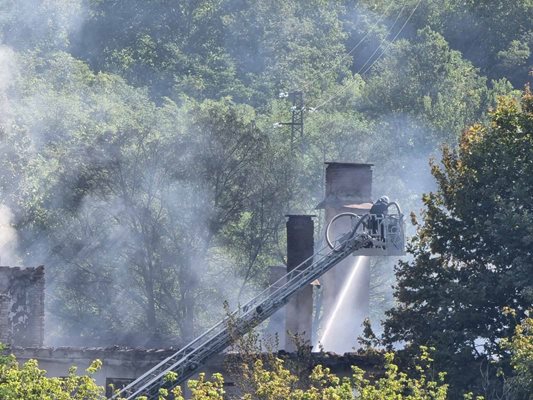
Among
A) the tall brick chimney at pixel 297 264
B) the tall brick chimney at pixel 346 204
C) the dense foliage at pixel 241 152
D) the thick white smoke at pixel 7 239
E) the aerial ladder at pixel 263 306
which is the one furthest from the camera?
the thick white smoke at pixel 7 239

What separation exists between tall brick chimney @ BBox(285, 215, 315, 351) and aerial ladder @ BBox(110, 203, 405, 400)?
97 cm

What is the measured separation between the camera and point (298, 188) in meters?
61.2

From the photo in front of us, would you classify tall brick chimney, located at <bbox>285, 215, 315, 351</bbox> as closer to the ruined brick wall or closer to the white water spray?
the white water spray

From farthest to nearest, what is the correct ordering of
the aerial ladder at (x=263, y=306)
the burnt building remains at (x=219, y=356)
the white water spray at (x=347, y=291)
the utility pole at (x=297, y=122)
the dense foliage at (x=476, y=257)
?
the utility pole at (x=297, y=122)
the white water spray at (x=347, y=291)
the burnt building remains at (x=219, y=356)
the dense foliage at (x=476, y=257)
the aerial ladder at (x=263, y=306)

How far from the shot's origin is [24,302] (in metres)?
38.2

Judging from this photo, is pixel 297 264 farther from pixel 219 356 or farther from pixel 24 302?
pixel 24 302

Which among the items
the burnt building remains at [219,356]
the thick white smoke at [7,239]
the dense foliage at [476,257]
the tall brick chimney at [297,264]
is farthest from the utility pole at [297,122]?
the dense foliage at [476,257]

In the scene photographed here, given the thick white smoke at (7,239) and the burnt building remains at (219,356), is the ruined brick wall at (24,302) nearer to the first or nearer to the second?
the burnt building remains at (219,356)

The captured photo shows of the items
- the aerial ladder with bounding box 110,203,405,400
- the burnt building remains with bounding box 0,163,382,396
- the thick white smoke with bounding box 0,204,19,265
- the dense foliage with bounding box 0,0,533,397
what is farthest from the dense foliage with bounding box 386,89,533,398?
the thick white smoke with bounding box 0,204,19,265

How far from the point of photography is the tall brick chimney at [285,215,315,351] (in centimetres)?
3769

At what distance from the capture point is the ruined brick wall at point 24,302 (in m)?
37.9

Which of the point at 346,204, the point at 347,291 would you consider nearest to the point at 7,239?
the point at 347,291

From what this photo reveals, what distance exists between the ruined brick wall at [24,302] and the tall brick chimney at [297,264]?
521 centimetres

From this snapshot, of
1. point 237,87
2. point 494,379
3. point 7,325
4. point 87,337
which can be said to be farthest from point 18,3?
point 494,379
